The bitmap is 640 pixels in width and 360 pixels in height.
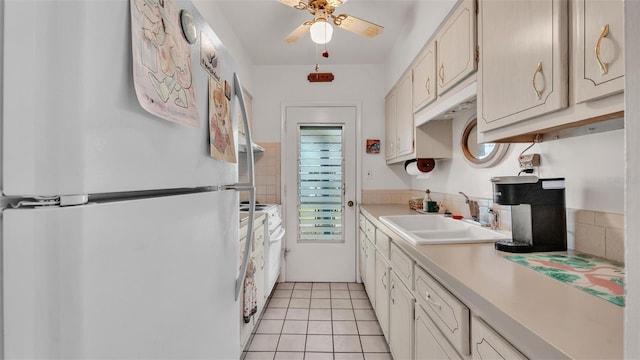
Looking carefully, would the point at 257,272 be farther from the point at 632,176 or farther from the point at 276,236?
the point at 632,176

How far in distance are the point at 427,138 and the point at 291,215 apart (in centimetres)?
175

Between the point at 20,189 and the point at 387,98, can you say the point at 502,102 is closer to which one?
the point at 20,189

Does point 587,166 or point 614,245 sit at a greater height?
point 587,166

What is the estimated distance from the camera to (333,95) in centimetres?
331

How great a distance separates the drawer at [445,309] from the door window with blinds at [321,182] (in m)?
2.08

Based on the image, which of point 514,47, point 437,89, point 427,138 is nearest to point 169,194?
point 514,47

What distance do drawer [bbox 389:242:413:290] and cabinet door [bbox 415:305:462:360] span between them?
15cm

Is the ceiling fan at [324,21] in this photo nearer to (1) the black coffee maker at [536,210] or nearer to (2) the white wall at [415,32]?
(2) the white wall at [415,32]

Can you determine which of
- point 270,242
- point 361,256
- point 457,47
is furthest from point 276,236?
point 457,47

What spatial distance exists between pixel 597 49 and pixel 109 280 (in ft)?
3.88

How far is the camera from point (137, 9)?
1.50ft

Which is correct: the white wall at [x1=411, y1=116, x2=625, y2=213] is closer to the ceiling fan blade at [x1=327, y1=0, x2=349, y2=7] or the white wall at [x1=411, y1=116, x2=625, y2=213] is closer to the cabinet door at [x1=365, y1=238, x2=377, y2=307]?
the cabinet door at [x1=365, y1=238, x2=377, y2=307]

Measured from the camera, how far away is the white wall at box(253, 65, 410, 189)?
130 inches

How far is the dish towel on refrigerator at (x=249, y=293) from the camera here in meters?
1.83
